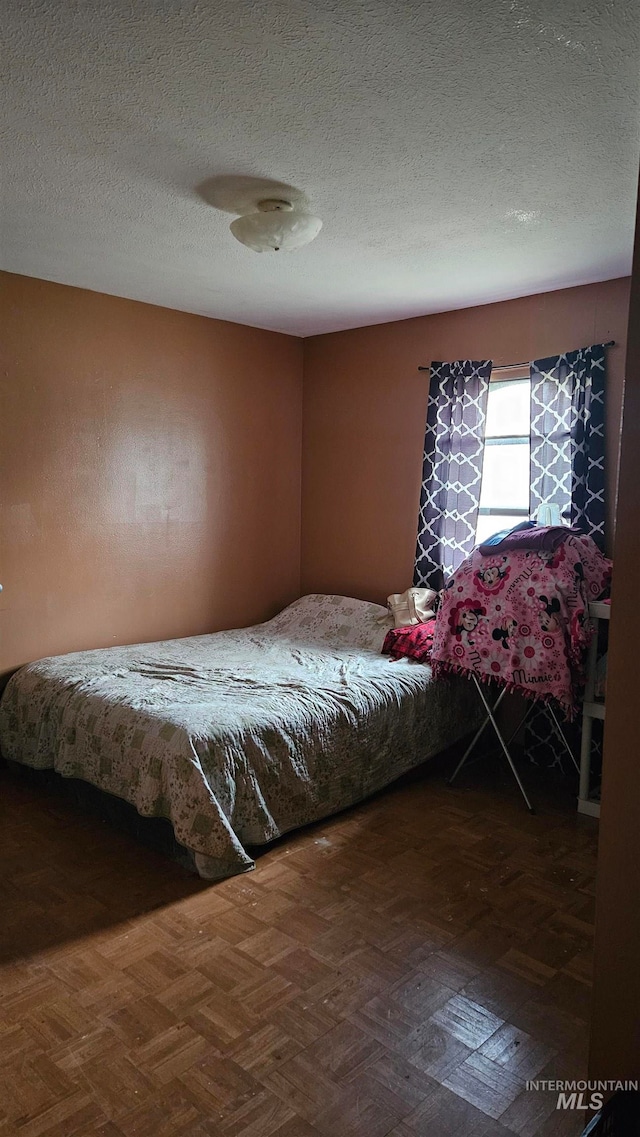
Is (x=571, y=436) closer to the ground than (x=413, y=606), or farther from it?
farther from it

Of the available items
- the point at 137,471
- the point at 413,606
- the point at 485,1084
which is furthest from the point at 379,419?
the point at 485,1084

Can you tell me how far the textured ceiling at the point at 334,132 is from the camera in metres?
1.63

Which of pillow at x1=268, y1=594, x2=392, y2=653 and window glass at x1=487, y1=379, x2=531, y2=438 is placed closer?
window glass at x1=487, y1=379, x2=531, y2=438

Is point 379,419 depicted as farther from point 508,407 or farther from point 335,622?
point 335,622

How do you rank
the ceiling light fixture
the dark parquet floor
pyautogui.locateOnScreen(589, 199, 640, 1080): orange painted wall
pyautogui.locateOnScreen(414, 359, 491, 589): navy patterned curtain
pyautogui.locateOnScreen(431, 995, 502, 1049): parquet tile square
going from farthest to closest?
1. pyautogui.locateOnScreen(414, 359, 491, 589): navy patterned curtain
2. the ceiling light fixture
3. pyautogui.locateOnScreen(431, 995, 502, 1049): parquet tile square
4. the dark parquet floor
5. pyautogui.locateOnScreen(589, 199, 640, 1080): orange painted wall

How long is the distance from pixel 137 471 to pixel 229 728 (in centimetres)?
187

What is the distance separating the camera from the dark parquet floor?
1620 millimetres

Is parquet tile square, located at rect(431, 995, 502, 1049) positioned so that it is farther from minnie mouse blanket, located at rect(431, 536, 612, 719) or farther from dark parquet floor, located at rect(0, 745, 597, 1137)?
minnie mouse blanket, located at rect(431, 536, 612, 719)

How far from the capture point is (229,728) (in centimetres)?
270

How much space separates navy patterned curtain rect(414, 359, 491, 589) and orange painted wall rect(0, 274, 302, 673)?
107cm

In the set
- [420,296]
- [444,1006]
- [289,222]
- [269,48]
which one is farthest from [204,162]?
[444,1006]

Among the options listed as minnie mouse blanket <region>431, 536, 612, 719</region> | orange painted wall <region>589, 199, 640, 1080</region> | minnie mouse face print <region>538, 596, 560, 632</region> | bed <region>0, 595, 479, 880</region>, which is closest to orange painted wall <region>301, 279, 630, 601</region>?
bed <region>0, 595, 479, 880</region>

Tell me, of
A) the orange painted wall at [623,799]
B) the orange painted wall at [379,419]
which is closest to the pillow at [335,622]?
the orange painted wall at [379,419]

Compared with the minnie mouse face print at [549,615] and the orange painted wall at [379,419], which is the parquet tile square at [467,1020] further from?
the orange painted wall at [379,419]
